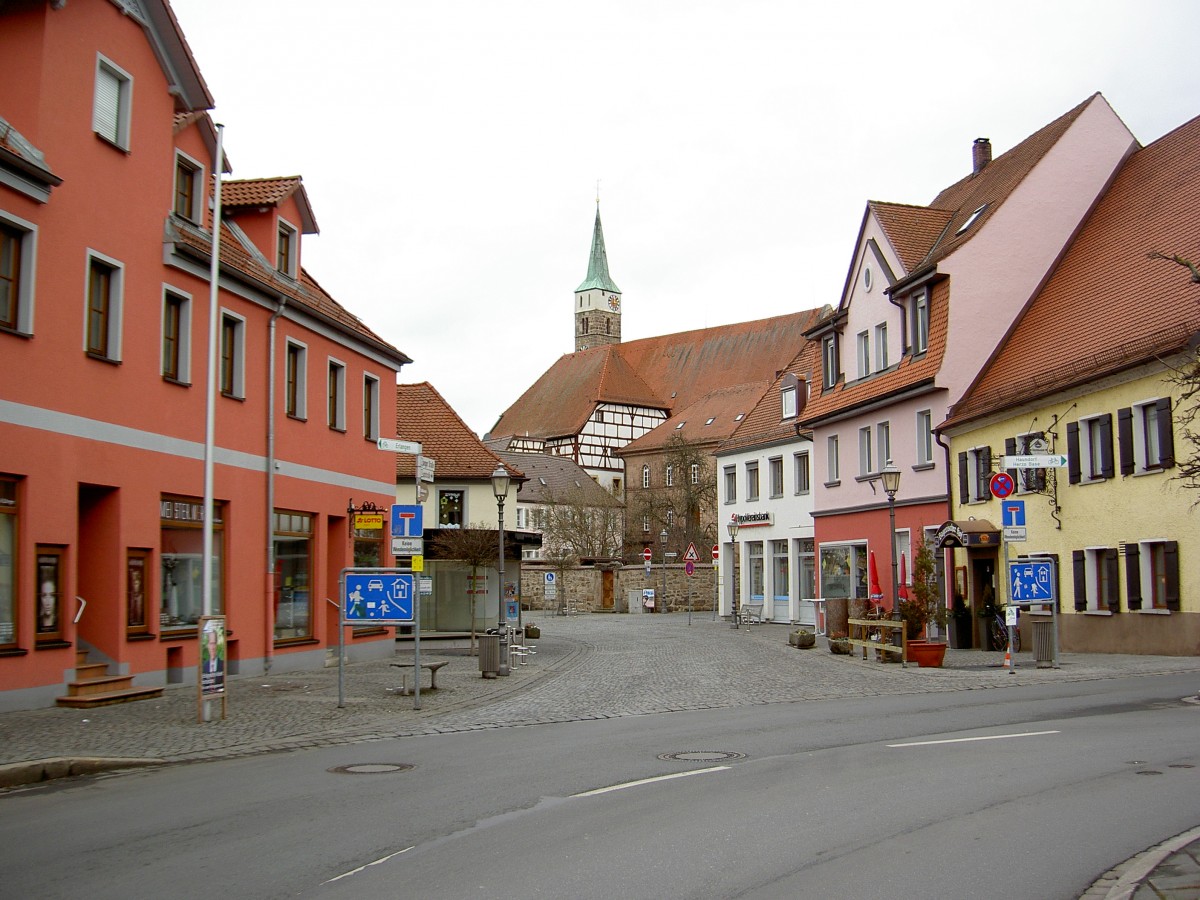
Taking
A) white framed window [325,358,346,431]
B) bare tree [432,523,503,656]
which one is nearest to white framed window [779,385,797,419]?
bare tree [432,523,503,656]

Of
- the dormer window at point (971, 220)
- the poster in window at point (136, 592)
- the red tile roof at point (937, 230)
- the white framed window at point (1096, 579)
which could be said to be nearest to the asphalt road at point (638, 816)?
the poster in window at point (136, 592)

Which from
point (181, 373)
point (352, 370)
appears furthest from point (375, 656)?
point (181, 373)

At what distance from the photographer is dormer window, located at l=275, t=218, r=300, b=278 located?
26.6m

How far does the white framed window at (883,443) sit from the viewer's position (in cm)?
3738

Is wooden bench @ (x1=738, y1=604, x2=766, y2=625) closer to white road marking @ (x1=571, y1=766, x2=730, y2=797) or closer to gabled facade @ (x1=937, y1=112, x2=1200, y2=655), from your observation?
gabled facade @ (x1=937, y1=112, x2=1200, y2=655)

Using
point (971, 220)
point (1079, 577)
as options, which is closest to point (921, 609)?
point (1079, 577)

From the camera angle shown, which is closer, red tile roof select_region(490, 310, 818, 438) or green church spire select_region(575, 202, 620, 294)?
red tile roof select_region(490, 310, 818, 438)

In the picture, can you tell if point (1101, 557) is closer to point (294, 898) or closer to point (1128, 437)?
point (1128, 437)

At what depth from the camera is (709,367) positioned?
354ft

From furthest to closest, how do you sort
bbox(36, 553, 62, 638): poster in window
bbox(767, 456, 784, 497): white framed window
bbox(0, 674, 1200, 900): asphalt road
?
bbox(767, 456, 784, 497): white framed window, bbox(36, 553, 62, 638): poster in window, bbox(0, 674, 1200, 900): asphalt road

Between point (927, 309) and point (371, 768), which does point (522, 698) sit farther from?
point (927, 309)

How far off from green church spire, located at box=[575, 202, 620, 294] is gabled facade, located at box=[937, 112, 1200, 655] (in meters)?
116

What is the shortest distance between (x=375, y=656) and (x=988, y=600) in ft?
47.7

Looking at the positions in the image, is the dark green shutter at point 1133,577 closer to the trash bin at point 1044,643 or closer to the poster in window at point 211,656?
the trash bin at point 1044,643
